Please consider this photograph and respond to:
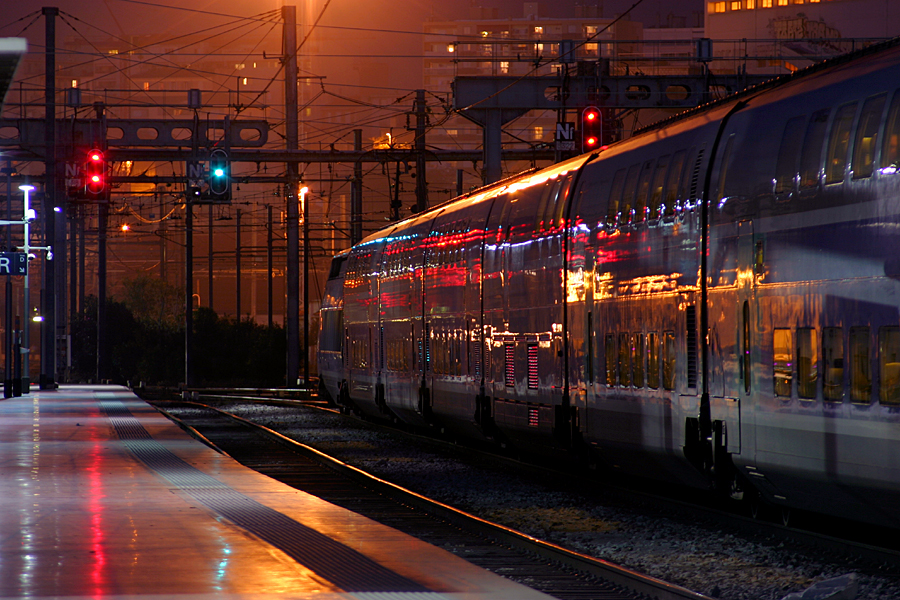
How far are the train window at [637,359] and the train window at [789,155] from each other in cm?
353

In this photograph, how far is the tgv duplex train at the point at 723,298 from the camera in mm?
10352

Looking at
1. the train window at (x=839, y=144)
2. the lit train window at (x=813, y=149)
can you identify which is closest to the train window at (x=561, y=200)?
the lit train window at (x=813, y=149)

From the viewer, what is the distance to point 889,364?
9.90 metres

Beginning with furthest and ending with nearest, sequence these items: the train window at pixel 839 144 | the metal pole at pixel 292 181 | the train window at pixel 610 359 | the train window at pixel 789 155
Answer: the metal pole at pixel 292 181 → the train window at pixel 610 359 → the train window at pixel 789 155 → the train window at pixel 839 144

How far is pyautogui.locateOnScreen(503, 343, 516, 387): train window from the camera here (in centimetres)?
2003

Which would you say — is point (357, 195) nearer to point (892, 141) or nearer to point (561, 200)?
point (561, 200)

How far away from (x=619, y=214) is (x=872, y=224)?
222 inches

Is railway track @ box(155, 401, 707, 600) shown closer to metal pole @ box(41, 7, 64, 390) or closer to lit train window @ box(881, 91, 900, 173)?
lit train window @ box(881, 91, 900, 173)

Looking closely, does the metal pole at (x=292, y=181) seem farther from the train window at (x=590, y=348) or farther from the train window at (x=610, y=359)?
the train window at (x=610, y=359)

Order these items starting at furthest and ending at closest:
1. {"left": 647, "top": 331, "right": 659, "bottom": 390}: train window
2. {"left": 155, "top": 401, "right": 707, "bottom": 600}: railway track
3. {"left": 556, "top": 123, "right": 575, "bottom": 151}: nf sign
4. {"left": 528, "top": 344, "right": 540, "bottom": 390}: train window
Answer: {"left": 556, "top": 123, "right": 575, "bottom": 151}: nf sign
{"left": 528, "top": 344, "right": 540, "bottom": 390}: train window
{"left": 647, "top": 331, "right": 659, "bottom": 390}: train window
{"left": 155, "top": 401, "right": 707, "bottom": 600}: railway track

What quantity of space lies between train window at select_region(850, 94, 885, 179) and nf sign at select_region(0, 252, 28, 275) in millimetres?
40048

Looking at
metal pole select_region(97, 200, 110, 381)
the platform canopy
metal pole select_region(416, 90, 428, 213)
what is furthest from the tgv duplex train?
metal pole select_region(97, 200, 110, 381)

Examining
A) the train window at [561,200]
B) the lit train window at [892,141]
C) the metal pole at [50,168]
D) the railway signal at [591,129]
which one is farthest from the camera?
the metal pole at [50,168]

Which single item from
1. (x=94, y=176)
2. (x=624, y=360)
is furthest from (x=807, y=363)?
(x=94, y=176)
